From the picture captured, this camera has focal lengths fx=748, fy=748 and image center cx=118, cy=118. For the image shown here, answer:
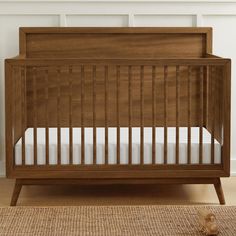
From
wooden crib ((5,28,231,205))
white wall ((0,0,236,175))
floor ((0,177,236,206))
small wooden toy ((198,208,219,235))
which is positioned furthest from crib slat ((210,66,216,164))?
small wooden toy ((198,208,219,235))

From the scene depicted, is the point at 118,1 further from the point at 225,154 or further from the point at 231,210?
the point at 231,210

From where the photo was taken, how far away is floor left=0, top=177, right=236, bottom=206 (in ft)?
11.5

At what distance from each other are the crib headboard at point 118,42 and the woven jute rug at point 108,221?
1272 millimetres

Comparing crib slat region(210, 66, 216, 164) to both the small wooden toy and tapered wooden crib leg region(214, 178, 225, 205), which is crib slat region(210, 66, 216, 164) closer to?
tapered wooden crib leg region(214, 178, 225, 205)

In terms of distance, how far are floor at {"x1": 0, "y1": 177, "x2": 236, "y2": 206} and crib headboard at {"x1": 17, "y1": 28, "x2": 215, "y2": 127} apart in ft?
1.20

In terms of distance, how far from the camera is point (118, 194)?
3668mm

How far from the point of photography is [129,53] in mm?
3977

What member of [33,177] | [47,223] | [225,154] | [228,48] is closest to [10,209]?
[47,223]

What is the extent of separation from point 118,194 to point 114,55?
0.77m

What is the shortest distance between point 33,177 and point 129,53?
3.16 feet

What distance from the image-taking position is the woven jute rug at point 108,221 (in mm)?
2559

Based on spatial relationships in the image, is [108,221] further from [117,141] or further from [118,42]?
[118,42]

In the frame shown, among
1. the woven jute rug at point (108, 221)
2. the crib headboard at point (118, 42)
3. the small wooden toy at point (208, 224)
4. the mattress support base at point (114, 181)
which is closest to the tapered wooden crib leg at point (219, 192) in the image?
the mattress support base at point (114, 181)

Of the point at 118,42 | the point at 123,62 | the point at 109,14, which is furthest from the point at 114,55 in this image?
the point at 123,62
